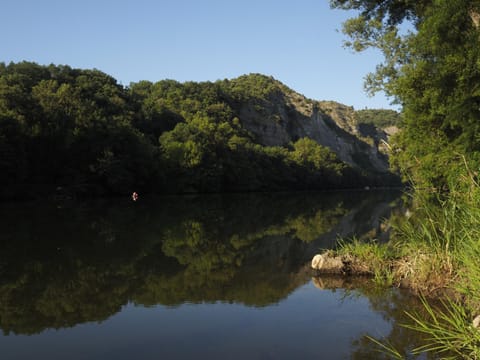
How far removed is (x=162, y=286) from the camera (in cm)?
1181

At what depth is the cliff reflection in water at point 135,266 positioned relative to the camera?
33.1 ft

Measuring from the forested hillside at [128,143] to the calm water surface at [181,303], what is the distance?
3183 cm

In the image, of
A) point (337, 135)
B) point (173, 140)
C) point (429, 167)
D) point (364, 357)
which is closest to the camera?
point (364, 357)

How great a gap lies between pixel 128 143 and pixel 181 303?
174 ft

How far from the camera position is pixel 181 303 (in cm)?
1026

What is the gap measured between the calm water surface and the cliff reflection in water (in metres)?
0.04

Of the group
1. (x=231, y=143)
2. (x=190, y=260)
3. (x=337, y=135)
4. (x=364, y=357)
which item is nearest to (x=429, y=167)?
(x=190, y=260)

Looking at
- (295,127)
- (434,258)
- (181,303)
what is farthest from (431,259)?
(295,127)

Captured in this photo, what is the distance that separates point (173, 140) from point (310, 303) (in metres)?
66.4

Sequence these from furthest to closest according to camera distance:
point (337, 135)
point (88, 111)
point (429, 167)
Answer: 1. point (337, 135)
2. point (88, 111)
3. point (429, 167)

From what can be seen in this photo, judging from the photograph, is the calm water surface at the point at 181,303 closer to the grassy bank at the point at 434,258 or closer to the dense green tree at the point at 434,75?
the grassy bank at the point at 434,258

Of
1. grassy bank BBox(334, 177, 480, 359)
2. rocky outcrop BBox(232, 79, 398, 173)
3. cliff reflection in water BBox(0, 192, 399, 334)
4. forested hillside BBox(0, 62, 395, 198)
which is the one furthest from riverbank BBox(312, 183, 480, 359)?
rocky outcrop BBox(232, 79, 398, 173)

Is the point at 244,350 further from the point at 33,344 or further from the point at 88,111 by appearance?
the point at 88,111

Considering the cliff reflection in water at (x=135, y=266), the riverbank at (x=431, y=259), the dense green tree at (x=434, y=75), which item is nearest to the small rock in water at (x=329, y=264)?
the riverbank at (x=431, y=259)
